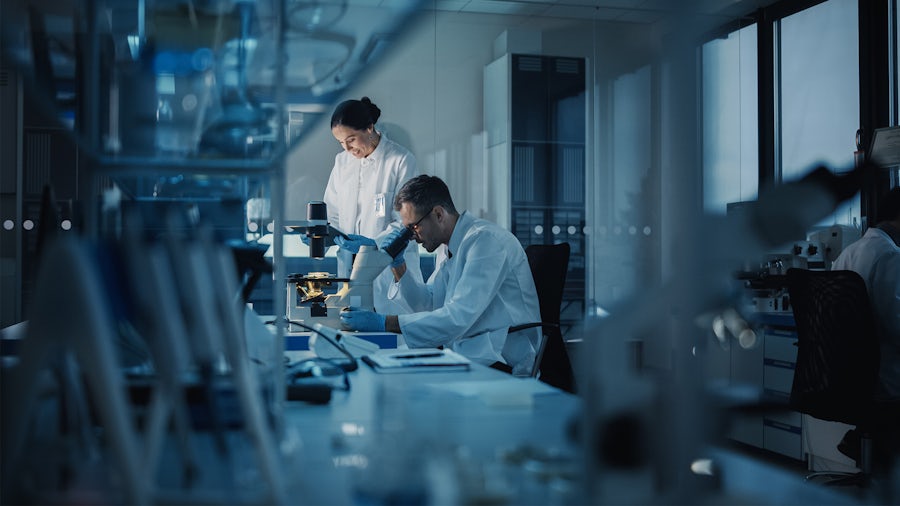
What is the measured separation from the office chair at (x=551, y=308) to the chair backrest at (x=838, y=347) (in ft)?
2.92

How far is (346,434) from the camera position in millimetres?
1116

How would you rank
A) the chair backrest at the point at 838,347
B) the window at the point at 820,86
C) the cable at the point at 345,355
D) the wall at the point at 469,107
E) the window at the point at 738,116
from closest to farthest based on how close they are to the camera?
the cable at the point at 345,355 < the chair backrest at the point at 838,347 < the window at the point at 820,86 < the wall at the point at 469,107 < the window at the point at 738,116

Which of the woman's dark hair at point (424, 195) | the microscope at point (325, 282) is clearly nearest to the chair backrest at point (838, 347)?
the woman's dark hair at point (424, 195)

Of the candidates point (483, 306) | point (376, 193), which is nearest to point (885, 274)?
point (483, 306)

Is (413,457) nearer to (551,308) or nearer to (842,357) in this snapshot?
(551,308)

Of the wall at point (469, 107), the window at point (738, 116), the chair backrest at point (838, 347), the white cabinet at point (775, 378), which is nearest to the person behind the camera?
the chair backrest at point (838, 347)

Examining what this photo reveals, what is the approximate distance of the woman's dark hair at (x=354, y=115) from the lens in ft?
13.1

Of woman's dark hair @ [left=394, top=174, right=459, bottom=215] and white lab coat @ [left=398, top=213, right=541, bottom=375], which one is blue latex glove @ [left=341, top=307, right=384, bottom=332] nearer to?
white lab coat @ [left=398, top=213, right=541, bottom=375]

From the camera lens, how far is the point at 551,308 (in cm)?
320

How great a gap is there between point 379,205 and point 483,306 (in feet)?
5.18

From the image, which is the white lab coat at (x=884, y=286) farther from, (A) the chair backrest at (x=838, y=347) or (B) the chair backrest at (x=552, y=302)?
(B) the chair backrest at (x=552, y=302)

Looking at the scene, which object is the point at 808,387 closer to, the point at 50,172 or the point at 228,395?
the point at 228,395

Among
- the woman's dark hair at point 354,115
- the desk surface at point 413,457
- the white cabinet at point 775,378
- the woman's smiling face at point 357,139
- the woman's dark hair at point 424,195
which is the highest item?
the woman's dark hair at point 354,115

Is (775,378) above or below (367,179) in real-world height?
below
